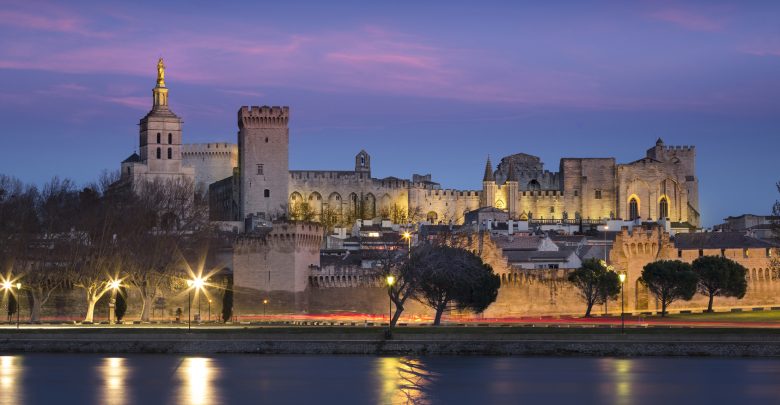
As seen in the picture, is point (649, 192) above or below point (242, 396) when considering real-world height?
above

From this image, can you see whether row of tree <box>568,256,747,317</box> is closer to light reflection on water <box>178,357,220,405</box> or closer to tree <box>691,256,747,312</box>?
tree <box>691,256,747,312</box>

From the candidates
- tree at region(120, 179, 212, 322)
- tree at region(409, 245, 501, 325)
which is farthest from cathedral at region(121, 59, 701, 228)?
tree at region(409, 245, 501, 325)

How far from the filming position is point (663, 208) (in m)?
154

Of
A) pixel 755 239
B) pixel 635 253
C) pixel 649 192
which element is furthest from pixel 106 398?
pixel 649 192

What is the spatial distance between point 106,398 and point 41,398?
6.46 feet

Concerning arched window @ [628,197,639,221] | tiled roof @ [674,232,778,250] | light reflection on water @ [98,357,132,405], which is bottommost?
light reflection on water @ [98,357,132,405]

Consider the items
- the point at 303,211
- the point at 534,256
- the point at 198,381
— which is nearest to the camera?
the point at 198,381

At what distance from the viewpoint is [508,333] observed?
6094 cm

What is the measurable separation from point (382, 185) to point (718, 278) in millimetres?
64969

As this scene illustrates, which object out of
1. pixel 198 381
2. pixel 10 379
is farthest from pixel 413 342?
pixel 10 379

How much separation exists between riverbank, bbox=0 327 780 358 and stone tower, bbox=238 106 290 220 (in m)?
72.8

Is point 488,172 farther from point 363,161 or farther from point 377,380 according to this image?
point 377,380

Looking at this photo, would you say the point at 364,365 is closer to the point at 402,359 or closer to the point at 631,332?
the point at 402,359

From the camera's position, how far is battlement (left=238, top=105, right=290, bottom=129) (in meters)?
138
